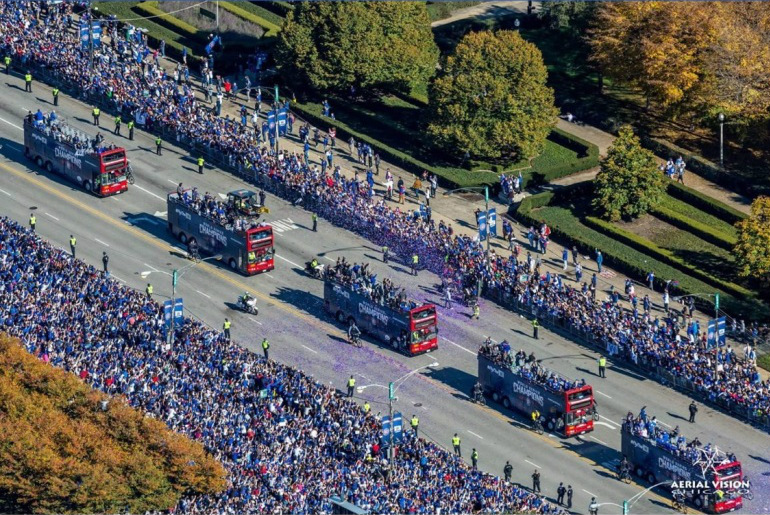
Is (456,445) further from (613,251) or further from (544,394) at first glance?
(613,251)

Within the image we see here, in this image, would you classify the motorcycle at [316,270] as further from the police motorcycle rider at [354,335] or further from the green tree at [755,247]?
the green tree at [755,247]

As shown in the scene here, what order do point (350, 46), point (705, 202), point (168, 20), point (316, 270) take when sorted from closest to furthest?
point (316, 270) < point (705, 202) < point (350, 46) < point (168, 20)

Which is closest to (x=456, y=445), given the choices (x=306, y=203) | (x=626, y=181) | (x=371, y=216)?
(x=371, y=216)

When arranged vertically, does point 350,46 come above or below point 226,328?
above

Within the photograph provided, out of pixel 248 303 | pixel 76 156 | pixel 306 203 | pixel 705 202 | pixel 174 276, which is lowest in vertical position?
pixel 248 303

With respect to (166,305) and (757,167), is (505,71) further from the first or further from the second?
(166,305)

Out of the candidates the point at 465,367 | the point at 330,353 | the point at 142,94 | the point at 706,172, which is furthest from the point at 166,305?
the point at 706,172
